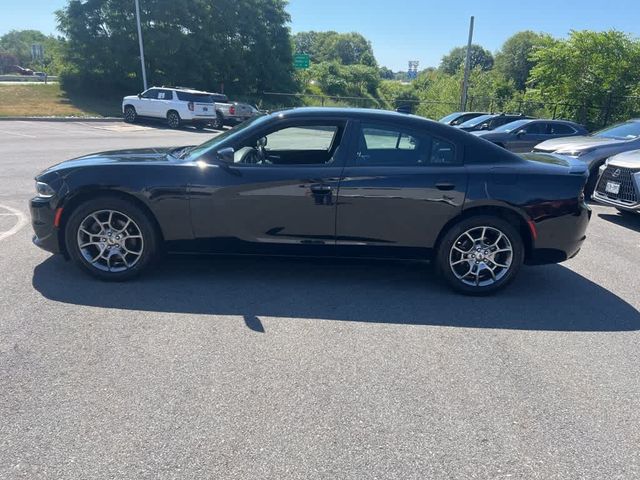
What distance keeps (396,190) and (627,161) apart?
5.25 m

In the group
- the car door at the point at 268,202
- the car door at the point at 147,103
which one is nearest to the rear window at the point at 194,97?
the car door at the point at 147,103

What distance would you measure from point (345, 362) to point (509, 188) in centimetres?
226

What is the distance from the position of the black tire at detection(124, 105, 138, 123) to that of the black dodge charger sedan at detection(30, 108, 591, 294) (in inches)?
910

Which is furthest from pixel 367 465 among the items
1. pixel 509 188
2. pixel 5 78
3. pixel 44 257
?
pixel 5 78

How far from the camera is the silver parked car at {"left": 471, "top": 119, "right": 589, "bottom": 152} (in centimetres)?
1440

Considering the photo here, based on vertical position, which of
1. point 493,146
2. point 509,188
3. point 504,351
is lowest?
point 504,351

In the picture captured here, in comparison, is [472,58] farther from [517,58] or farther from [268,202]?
[268,202]

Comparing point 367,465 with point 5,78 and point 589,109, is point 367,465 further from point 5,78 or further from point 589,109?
point 5,78

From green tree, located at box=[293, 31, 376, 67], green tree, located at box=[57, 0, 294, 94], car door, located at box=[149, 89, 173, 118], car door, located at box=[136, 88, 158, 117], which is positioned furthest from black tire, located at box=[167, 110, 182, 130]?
green tree, located at box=[293, 31, 376, 67]

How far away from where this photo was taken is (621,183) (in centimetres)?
773

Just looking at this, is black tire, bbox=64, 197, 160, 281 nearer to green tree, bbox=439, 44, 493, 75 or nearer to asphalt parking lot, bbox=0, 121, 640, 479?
asphalt parking lot, bbox=0, 121, 640, 479

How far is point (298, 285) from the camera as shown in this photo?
4.78 metres

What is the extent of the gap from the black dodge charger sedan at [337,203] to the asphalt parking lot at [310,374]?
0.37 m

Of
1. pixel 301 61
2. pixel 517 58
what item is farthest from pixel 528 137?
pixel 517 58
